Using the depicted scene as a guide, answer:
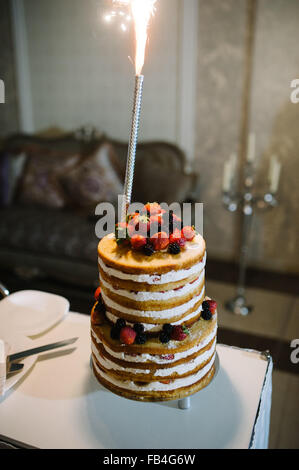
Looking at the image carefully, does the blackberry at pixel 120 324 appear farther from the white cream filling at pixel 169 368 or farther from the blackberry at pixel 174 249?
the blackberry at pixel 174 249

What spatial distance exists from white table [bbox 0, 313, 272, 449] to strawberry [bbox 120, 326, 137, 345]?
25 cm

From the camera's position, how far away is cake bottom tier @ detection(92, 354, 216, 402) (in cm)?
134

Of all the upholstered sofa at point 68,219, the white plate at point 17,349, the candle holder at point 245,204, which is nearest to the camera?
the white plate at point 17,349

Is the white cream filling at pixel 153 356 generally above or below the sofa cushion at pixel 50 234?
above

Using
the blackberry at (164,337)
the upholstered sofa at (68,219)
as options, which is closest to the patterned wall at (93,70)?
the upholstered sofa at (68,219)

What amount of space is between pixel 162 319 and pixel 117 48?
360cm

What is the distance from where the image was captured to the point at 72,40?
4406 millimetres

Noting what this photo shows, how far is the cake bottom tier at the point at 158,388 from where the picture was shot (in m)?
1.34

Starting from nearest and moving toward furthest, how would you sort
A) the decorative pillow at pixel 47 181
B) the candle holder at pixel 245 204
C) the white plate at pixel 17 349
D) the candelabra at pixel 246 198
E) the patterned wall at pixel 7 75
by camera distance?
the white plate at pixel 17 349 → the candelabra at pixel 246 198 → the candle holder at pixel 245 204 → the decorative pillow at pixel 47 181 → the patterned wall at pixel 7 75

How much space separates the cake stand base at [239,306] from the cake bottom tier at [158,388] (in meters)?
2.18

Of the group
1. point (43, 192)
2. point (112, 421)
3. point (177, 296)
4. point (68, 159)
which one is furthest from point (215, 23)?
point (112, 421)

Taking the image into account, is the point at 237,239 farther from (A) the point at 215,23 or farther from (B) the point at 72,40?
(B) the point at 72,40

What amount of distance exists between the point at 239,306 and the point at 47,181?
2149 mm

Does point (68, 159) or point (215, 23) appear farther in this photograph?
point (68, 159)
